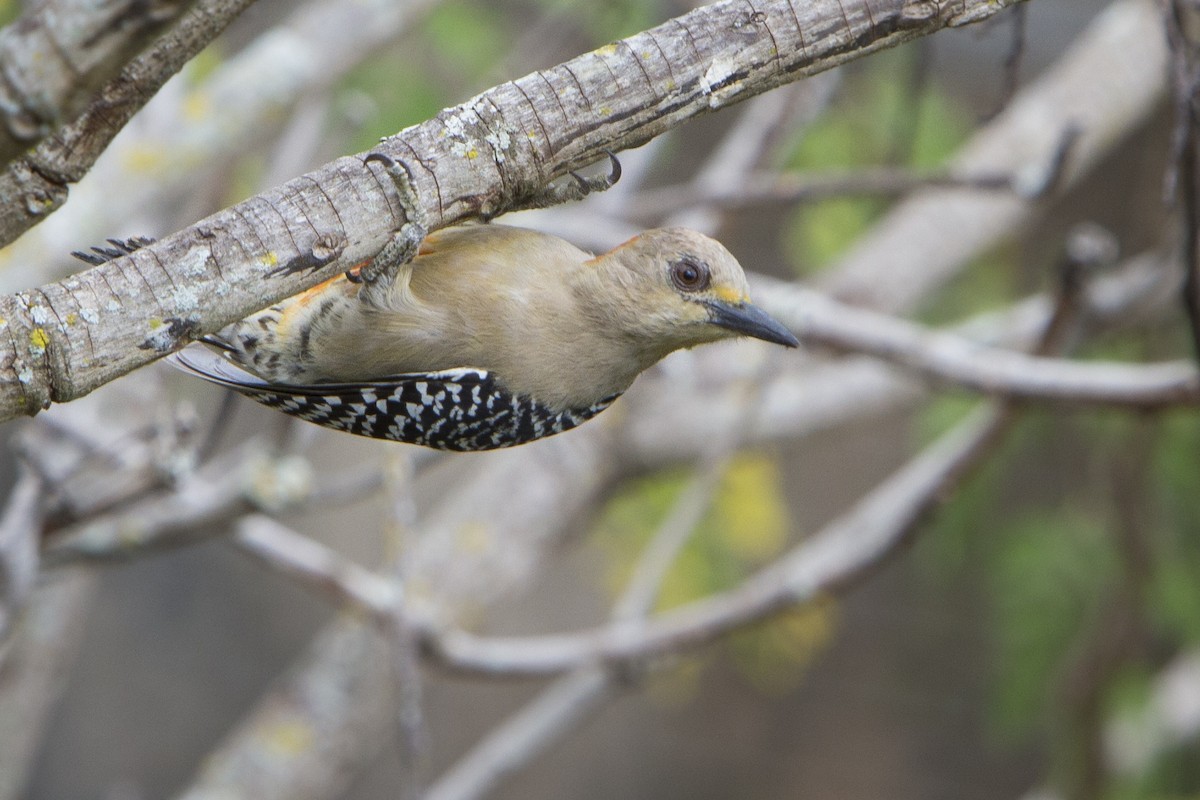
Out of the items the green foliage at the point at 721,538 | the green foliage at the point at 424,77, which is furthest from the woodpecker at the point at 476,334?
the green foliage at the point at 721,538

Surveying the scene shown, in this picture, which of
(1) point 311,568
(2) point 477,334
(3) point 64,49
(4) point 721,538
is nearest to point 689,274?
(2) point 477,334

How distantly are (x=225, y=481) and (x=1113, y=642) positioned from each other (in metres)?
3.38

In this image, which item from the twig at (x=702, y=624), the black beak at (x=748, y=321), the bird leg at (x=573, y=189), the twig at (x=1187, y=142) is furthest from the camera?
the twig at (x=702, y=624)

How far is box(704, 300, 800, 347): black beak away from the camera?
2.85 metres

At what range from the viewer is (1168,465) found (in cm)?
585

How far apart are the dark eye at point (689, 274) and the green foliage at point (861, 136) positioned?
9.73ft

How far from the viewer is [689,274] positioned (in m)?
3.00

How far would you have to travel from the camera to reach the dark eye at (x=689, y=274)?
298 cm

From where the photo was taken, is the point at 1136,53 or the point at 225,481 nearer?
the point at 225,481

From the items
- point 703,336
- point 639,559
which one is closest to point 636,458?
point 639,559

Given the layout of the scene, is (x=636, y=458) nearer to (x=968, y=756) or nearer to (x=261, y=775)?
(x=261, y=775)

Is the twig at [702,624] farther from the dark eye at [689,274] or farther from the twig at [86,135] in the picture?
the twig at [86,135]

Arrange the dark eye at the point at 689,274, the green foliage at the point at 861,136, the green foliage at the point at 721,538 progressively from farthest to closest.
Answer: the green foliage at the point at 721,538 < the green foliage at the point at 861,136 < the dark eye at the point at 689,274

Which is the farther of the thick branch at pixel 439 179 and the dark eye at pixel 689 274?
the dark eye at pixel 689 274
